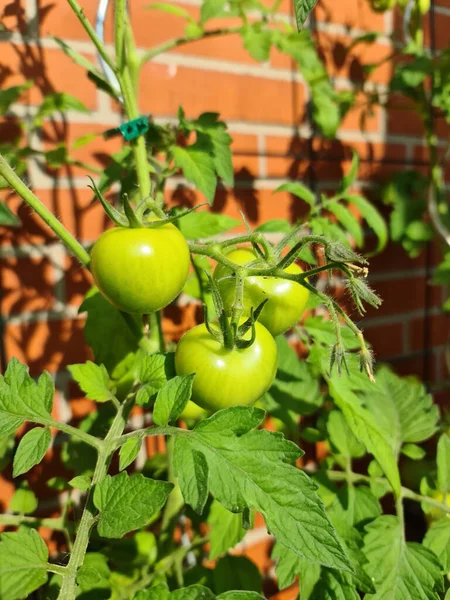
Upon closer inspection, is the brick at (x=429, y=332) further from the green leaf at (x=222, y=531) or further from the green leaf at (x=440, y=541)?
the green leaf at (x=222, y=531)

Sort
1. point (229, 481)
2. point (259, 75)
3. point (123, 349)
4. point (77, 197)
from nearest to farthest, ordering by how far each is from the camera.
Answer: point (229, 481) → point (123, 349) → point (77, 197) → point (259, 75)

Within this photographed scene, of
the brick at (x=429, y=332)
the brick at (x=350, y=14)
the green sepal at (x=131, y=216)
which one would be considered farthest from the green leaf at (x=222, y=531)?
the brick at (x=350, y=14)

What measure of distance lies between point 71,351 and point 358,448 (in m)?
0.52

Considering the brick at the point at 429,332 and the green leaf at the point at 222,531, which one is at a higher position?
the green leaf at the point at 222,531

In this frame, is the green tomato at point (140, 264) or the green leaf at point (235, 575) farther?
the green leaf at point (235, 575)

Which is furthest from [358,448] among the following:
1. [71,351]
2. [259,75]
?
[259,75]

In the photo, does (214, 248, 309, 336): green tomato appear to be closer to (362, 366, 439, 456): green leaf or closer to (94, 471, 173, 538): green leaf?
(94, 471, 173, 538): green leaf

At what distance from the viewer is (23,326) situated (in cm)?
89

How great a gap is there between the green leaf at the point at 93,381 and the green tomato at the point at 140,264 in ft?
0.49

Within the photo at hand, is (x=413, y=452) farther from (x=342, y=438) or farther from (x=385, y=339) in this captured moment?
(x=385, y=339)

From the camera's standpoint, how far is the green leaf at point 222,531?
69 cm

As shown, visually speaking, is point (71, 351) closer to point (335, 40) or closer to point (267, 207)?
point (267, 207)

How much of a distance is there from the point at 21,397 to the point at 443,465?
0.61m

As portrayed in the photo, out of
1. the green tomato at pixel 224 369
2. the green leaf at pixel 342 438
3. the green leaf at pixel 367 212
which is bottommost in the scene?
the green leaf at pixel 342 438
